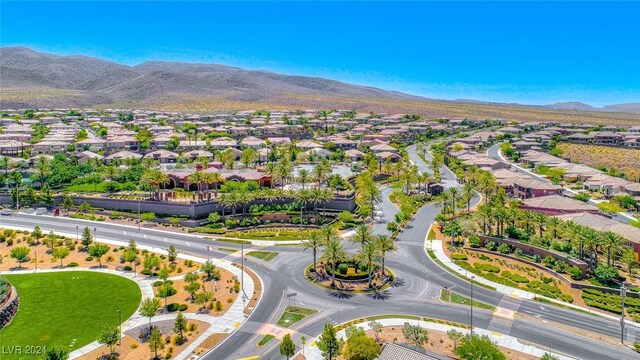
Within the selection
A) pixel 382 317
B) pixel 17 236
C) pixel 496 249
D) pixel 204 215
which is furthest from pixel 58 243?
pixel 496 249

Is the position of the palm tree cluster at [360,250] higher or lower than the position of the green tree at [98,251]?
higher

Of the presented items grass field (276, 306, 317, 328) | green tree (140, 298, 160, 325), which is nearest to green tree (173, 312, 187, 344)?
green tree (140, 298, 160, 325)

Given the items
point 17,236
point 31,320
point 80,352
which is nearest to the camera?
point 80,352

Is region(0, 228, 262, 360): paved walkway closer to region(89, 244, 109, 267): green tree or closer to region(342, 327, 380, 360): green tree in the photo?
region(89, 244, 109, 267): green tree

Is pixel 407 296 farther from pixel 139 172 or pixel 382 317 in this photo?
pixel 139 172

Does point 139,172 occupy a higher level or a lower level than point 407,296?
higher

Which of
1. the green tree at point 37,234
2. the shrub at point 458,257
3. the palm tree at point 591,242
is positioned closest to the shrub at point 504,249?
the shrub at point 458,257

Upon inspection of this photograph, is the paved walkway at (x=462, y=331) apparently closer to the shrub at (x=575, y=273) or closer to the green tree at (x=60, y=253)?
the shrub at (x=575, y=273)
